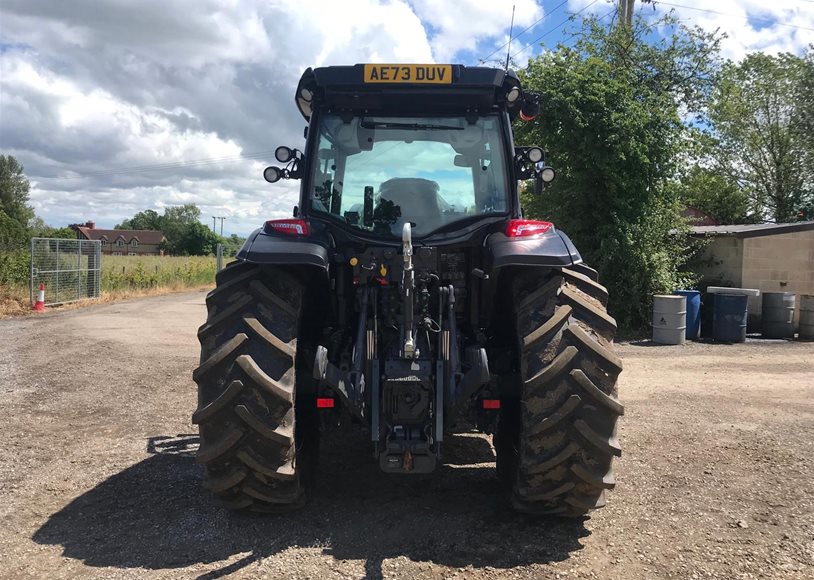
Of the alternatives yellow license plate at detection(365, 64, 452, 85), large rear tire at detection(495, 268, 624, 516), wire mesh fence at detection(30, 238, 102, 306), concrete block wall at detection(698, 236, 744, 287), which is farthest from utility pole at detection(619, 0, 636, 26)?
large rear tire at detection(495, 268, 624, 516)

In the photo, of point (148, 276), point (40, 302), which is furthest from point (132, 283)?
point (40, 302)

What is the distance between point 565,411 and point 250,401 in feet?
5.33

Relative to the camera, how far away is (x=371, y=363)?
3.66 m

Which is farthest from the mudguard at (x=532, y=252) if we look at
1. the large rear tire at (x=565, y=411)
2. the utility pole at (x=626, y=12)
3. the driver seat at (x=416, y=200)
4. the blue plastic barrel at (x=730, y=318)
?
the utility pole at (x=626, y=12)

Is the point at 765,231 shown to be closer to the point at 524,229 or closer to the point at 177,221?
the point at 524,229

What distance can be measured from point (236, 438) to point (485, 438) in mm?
2764

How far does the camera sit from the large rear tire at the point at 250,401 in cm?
341

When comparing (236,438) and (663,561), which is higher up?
(236,438)

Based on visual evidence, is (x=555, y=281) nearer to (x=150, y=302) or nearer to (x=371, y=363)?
(x=371, y=363)

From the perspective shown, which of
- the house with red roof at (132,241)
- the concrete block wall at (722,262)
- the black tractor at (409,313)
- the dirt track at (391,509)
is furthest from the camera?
the house with red roof at (132,241)

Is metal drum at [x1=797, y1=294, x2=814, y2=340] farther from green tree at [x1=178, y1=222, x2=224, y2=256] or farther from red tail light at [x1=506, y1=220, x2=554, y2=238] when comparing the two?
green tree at [x1=178, y1=222, x2=224, y2=256]

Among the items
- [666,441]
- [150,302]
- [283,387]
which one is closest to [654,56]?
[666,441]

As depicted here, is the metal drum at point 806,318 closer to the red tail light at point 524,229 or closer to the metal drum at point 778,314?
the metal drum at point 778,314

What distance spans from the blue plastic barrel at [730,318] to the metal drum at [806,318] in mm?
1742
